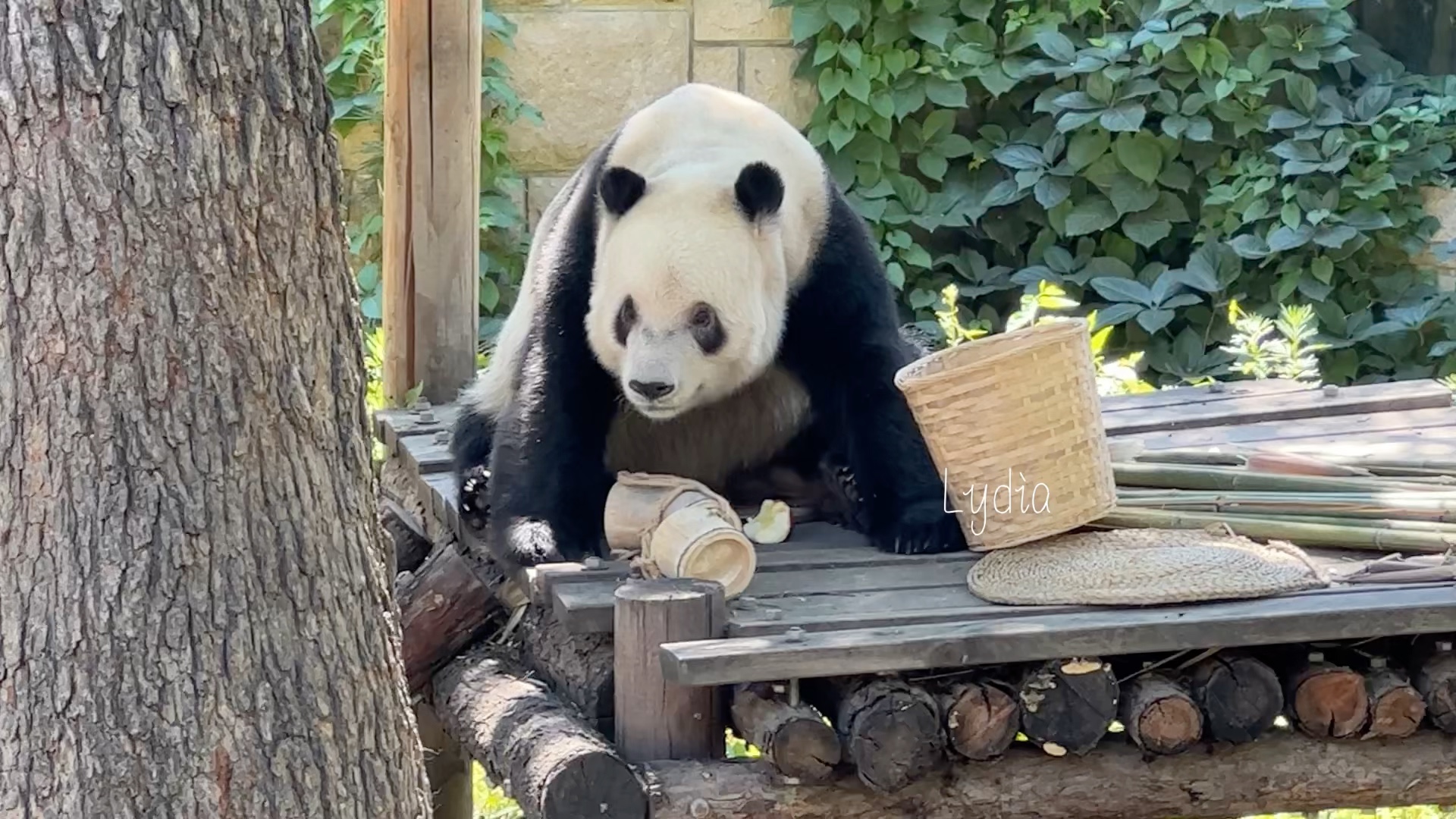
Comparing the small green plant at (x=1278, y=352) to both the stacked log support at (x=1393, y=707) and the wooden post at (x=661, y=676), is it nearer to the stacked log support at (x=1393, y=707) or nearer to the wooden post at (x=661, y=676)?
the stacked log support at (x=1393, y=707)

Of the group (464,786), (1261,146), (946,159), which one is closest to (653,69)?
(946,159)

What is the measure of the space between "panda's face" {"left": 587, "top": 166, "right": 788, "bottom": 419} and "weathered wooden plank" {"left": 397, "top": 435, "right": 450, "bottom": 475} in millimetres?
1085

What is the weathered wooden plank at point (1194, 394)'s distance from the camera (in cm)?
508

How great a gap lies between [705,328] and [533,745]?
3.04ft

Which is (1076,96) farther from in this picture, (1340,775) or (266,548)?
(266,548)

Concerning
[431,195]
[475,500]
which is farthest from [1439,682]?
[431,195]

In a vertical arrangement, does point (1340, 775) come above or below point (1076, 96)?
below

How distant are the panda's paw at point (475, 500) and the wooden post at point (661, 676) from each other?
38.8 inches

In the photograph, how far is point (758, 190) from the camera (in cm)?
364

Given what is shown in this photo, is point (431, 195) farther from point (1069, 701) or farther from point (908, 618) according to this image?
point (1069, 701)

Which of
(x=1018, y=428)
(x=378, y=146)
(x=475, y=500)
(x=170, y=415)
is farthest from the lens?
(x=378, y=146)

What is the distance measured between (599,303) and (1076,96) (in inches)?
164

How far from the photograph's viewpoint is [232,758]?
7.15 ft

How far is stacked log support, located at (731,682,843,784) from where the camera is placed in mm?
3107
